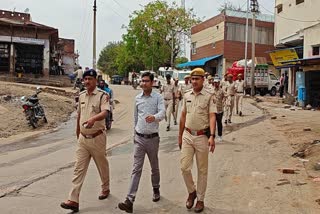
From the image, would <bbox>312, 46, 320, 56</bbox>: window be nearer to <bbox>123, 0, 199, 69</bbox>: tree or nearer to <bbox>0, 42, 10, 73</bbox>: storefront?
<bbox>0, 42, 10, 73</bbox>: storefront

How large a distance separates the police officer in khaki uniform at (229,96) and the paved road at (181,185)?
438cm

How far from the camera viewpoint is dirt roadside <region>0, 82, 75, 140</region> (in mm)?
14450

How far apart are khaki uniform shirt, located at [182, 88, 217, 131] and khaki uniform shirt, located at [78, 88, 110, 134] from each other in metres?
1.14

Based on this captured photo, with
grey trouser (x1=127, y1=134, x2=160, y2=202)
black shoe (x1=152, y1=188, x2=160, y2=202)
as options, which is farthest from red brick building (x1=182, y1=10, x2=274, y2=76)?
grey trouser (x1=127, y1=134, x2=160, y2=202)

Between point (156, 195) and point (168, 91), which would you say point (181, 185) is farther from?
point (168, 91)

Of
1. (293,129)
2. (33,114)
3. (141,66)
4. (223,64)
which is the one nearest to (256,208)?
(293,129)

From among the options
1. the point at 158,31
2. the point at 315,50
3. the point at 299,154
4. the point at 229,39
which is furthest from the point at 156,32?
the point at 299,154

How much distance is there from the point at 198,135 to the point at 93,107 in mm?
1484

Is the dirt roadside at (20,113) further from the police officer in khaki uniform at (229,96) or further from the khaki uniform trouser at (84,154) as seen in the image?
the khaki uniform trouser at (84,154)

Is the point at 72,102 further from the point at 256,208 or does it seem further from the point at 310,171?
the point at 256,208

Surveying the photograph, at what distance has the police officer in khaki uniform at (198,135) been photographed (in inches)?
233

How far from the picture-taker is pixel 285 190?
7.04m

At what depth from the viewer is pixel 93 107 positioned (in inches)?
241

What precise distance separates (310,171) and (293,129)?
6.08 meters
